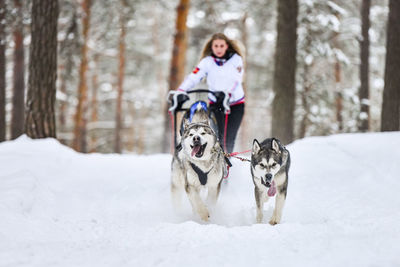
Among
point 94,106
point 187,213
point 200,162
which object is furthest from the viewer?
point 94,106

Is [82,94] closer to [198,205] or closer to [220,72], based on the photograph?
[220,72]

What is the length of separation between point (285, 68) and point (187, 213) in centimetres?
491

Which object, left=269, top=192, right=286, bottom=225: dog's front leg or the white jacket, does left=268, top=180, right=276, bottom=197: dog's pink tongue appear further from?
the white jacket

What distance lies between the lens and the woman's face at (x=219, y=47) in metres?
4.45

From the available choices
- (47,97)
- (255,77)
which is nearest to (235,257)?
(47,97)

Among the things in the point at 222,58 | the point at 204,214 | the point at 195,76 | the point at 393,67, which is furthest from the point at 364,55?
the point at 204,214

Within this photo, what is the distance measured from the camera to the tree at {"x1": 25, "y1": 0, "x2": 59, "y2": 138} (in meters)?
6.20

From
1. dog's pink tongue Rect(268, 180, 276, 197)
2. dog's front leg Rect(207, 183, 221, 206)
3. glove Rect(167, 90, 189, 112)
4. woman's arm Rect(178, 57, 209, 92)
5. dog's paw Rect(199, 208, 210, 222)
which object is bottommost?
dog's paw Rect(199, 208, 210, 222)

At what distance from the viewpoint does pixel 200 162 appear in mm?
3623

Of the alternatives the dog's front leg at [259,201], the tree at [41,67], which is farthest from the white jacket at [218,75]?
the tree at [41,67]

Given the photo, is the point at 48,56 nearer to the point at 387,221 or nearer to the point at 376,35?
the point at 387,221

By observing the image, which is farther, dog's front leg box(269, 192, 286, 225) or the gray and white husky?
the gray and white husky

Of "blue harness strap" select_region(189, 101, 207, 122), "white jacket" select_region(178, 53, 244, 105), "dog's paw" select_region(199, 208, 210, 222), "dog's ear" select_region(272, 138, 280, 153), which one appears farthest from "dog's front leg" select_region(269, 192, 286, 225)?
"white jacket" select_region(178, 53, 244, 105)

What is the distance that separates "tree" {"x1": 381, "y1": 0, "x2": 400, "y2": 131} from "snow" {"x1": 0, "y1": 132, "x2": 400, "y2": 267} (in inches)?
46.2
